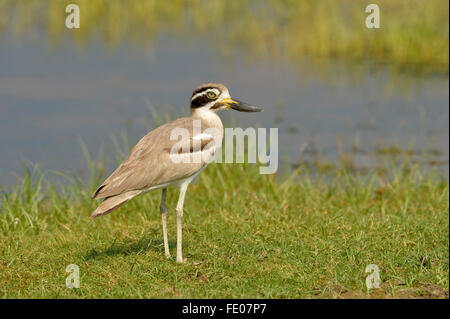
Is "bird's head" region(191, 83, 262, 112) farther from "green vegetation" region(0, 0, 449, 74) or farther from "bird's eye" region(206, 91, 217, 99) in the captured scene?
"green vegetation" region(0, 0, 449, 74)

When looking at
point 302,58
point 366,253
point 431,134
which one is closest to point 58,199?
point 366,253

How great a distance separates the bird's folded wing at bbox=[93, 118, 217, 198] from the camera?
6516 millimetres

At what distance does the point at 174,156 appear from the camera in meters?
6.66

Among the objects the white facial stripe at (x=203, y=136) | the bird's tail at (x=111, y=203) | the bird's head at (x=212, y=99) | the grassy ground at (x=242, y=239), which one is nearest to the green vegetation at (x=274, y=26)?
the grassy ground at (x=242, y=239)

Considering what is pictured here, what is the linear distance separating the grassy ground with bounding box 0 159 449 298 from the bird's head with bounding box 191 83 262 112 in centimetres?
128

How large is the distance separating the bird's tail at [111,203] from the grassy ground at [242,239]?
54 cm

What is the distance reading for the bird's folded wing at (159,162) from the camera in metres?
6.52

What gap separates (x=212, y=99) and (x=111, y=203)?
1.39 meters

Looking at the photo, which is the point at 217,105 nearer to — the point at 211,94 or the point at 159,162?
the point at 211,94

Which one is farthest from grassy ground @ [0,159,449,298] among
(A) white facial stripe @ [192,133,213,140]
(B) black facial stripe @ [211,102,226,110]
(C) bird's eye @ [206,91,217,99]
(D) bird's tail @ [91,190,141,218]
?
(C) bird's eye @ [206,91,217,99]

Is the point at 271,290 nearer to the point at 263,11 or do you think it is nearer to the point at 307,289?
the point at 307,289

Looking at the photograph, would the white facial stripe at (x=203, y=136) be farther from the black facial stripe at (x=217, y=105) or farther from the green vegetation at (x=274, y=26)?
the green vegetation at (x=274, y=26)

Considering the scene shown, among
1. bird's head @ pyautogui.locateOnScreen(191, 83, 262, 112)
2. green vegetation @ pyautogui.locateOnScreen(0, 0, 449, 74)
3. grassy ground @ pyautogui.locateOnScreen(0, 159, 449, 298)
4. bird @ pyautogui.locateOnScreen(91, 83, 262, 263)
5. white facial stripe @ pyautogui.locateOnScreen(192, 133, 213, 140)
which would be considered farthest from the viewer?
green vegetation @ pyautogui.locateOnScreen(0, 0, 449, 74)

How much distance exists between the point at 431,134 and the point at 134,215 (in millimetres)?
5804
